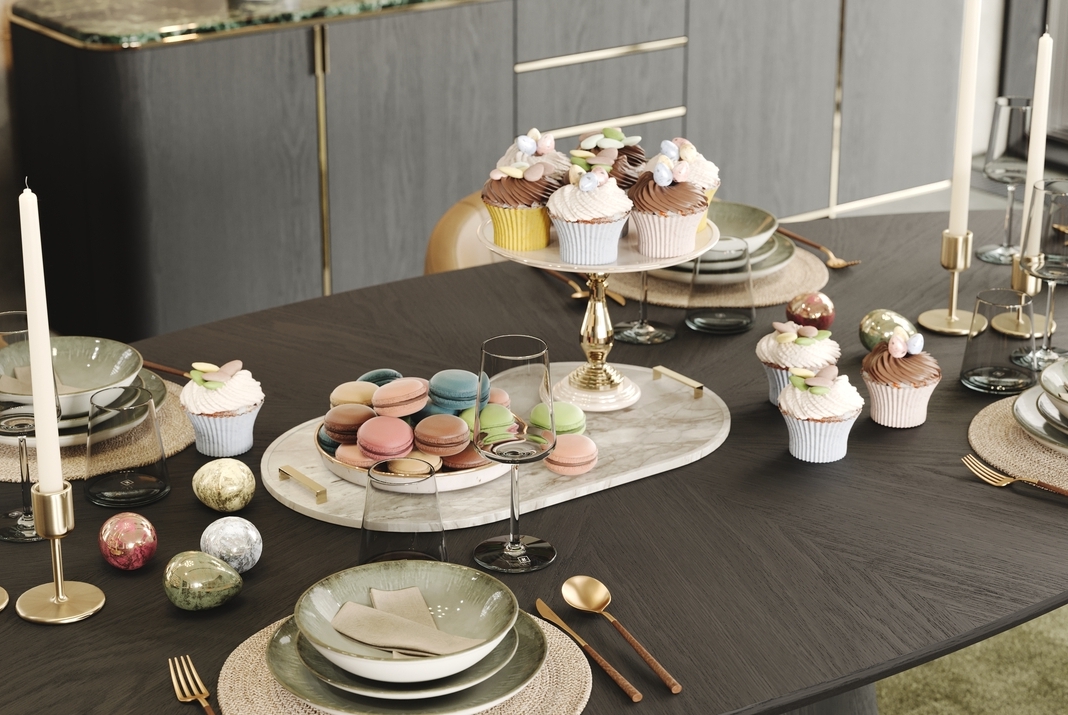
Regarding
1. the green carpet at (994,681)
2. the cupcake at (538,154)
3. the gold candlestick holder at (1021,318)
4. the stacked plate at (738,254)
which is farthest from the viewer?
the green carpet at (994,681)

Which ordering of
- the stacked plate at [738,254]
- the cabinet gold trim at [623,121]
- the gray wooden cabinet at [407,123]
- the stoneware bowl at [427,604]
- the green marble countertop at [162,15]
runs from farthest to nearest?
the cabinet gold trim at [623,121] < the gray wooden cabinet at [407,123] < the green marble countertop at [162,15] < the stacked plate at [738,254] < the stoneware bowl at [427,604]

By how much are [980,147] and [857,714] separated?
13.7ft

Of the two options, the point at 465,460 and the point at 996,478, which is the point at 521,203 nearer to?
the point at 465,460

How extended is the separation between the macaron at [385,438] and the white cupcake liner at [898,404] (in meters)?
0.61

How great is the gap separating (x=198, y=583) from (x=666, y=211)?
0.76 metres

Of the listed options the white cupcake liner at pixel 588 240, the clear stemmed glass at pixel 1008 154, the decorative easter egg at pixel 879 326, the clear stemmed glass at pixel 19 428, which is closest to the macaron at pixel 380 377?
the white cupcake liner at pixel 588 240

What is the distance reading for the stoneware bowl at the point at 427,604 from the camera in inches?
42.6

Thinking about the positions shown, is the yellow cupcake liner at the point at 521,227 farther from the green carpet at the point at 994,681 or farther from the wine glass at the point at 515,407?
the green carpet at the point at 994,681

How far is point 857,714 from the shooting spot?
6.18ft

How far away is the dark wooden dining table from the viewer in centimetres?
118

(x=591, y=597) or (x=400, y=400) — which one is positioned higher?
(x=400, y=400)

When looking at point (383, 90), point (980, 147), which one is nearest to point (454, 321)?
point (383, 90)

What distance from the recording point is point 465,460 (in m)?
1.50

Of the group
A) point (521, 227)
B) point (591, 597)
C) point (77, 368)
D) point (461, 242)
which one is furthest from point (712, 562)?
point (461, 242)
